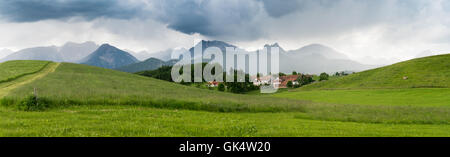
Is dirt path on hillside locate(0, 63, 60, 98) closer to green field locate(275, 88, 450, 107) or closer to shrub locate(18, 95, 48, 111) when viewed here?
shrub locate(18, 95, 48, 111)

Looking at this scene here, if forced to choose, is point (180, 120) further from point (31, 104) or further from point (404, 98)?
point (404, 98)

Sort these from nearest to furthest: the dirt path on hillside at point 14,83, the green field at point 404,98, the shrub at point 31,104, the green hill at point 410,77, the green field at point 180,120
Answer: the green field at point 180,120 < the shrub at point 31,104 < the dirt path on hillside at point 14,83 < the green field at point 404,98 < the green hill at point 410,77

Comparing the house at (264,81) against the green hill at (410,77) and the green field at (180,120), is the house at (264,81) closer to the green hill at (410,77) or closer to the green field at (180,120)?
the green hill at (410,77)

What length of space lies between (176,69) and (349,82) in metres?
116

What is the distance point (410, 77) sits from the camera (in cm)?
9200

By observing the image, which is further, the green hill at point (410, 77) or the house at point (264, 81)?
the house at point (264, 81)

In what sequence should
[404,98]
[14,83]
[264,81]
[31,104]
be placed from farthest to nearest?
[264,81] → [404,98] → [14,83] → [31,104]

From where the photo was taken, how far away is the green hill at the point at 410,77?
81619mm

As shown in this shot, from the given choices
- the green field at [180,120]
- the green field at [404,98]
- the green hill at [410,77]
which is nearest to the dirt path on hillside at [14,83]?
the green field at [180,120]

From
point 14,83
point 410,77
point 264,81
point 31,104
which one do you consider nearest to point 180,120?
point 31,104

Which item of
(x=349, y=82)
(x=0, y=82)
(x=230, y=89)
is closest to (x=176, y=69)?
(x=230, y=89)

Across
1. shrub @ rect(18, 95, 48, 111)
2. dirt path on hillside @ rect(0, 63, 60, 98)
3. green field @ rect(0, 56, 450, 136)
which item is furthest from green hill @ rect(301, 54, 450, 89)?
dirt path on hillside @ rect(0, 63, 60, 98)
